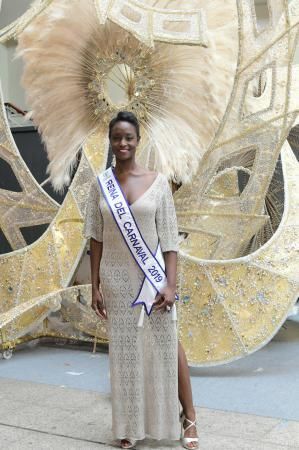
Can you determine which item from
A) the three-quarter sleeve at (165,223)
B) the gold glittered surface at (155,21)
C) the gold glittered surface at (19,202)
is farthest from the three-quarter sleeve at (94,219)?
the gold glittered surface at (19,202)

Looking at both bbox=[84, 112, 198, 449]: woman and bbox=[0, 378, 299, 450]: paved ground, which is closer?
bbox=[84, 112, 198, 449]: woman

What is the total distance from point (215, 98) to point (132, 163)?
1.50 meters

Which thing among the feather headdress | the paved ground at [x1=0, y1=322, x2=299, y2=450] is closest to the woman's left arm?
the paved ground at [x1=0, y1=322, x2=299, y2=450]

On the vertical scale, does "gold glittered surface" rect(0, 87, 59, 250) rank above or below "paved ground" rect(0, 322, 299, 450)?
above

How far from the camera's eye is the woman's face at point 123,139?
8.05ft

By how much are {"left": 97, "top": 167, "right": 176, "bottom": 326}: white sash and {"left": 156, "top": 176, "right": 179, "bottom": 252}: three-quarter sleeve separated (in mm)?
56

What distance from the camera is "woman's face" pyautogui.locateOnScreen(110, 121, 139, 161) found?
2453 millimetres

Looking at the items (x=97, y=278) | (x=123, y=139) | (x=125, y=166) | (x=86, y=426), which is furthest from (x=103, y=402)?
(x=123, y=139)

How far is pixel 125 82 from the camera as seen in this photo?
407cm

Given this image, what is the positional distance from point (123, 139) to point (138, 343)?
0.80 meters

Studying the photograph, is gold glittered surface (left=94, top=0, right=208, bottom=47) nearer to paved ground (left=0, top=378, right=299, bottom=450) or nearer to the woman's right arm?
the woman's right arm

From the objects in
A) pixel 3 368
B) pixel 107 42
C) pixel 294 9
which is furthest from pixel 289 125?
pixel 3 368

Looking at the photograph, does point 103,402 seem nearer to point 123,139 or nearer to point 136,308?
point 136,308

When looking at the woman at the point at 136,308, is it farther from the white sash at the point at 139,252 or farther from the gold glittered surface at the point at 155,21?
the gold glittered surface at the point at 155,21
